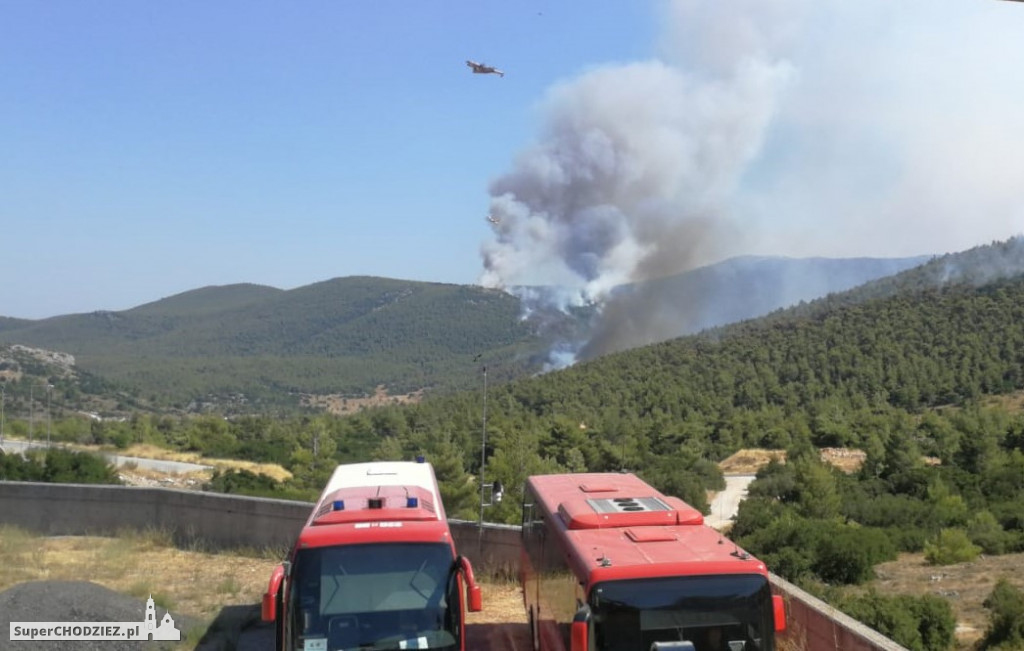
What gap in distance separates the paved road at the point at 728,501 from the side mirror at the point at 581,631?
90.8 feet

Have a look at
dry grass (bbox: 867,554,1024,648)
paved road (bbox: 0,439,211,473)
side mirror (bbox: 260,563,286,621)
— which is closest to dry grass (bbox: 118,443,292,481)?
paved road (bbox: 0,439,211,473)

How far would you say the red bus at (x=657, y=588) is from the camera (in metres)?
7.24

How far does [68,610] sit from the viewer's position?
11.2 m

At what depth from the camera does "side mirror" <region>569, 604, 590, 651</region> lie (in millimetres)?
7211

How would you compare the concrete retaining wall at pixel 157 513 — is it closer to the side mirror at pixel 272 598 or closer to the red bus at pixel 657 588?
the side mirror at pixel 272 598

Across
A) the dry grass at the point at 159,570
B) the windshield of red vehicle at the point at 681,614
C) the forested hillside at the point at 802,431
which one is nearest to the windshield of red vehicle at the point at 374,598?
the windshield of red vehicle at the point at 681,614

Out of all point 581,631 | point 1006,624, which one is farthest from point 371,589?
point 1006,624

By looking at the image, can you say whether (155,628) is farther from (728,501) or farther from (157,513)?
(728,501)

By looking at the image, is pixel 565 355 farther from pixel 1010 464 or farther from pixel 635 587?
pixel 635 587

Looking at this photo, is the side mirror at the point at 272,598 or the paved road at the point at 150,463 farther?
the paved road at the point at 150,463

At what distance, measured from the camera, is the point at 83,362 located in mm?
174250

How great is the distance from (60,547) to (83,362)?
170625mm

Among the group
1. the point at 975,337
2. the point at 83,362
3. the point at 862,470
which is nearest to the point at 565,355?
the point at 975,337

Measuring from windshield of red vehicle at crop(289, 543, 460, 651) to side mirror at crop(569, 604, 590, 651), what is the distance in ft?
4.70
